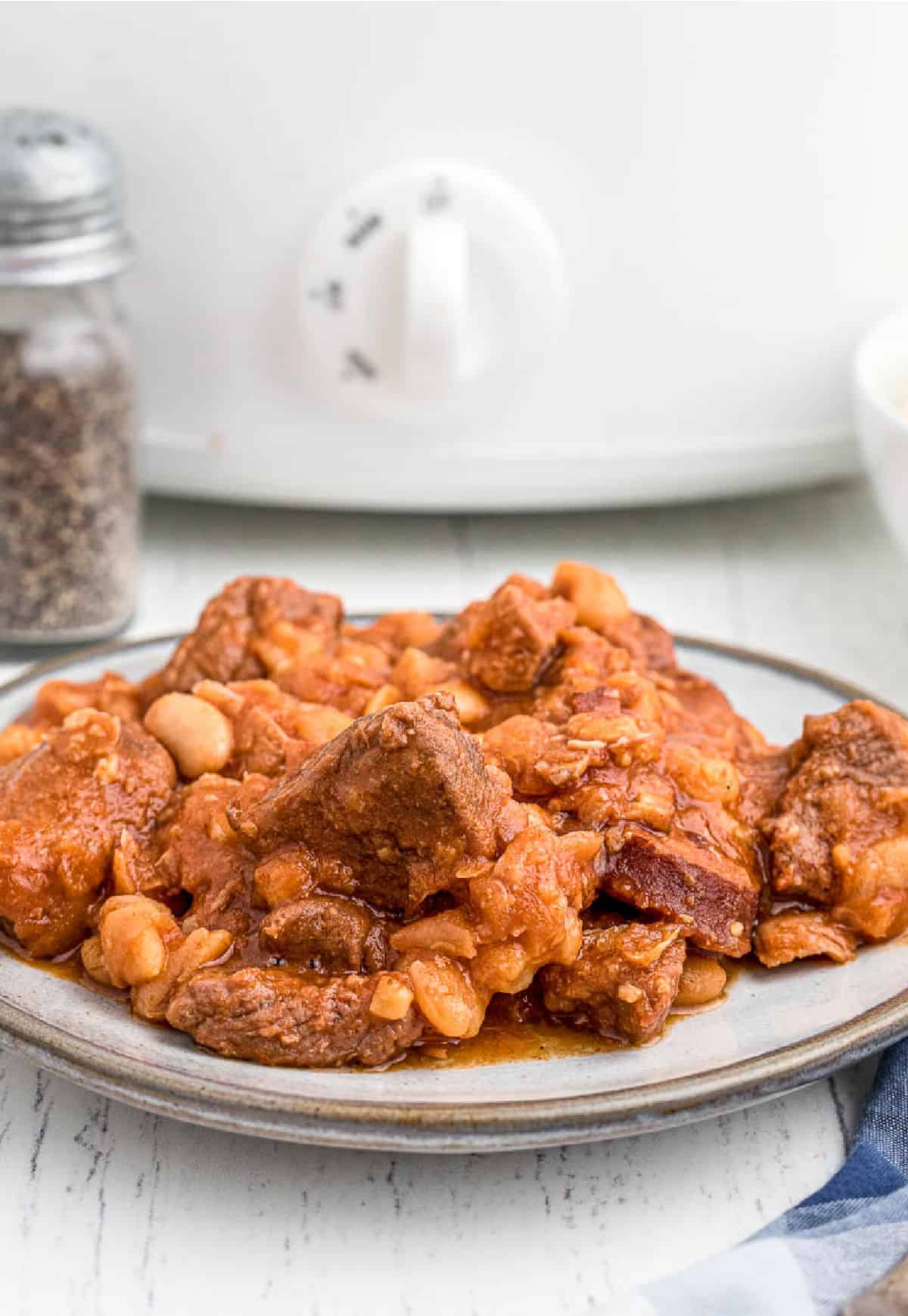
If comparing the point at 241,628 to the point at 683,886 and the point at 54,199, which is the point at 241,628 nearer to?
the point at 683,886

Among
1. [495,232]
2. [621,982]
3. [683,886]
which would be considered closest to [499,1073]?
[621,982]

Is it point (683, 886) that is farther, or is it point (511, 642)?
point (511, 642)

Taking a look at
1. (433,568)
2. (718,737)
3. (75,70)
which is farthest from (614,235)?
(718,737)

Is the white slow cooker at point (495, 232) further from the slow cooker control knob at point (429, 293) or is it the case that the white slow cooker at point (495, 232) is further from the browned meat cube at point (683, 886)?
the browned meat cube at point (683, 886)

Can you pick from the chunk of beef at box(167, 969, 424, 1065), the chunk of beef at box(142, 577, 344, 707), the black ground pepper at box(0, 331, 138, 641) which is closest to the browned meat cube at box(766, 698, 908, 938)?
the chunk of beef at box(167, 969, 424, 1065)

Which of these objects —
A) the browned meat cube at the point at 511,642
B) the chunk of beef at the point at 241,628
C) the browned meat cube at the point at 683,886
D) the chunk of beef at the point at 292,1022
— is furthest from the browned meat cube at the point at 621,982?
the chunk of beef at the point at 241,628

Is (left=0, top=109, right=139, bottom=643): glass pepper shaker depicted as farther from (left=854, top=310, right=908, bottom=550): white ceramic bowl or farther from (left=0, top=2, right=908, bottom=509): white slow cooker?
(left=854, top=310, right=908, bottom=550): white ceramic bowl
